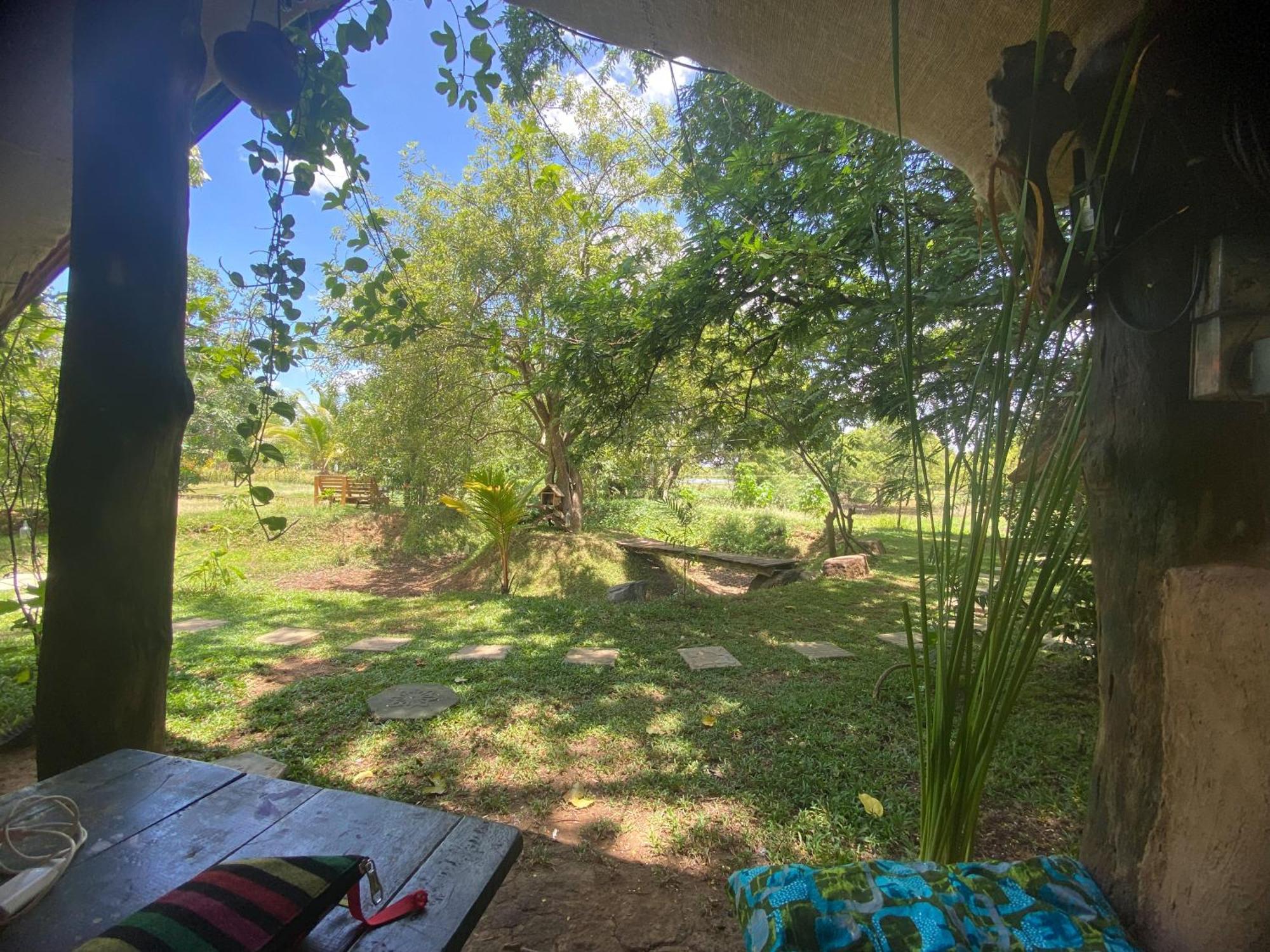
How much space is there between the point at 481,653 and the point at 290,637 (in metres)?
1.68

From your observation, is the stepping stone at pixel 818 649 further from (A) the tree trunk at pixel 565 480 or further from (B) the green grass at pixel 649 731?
(A) the tree trunk at pixel 565 480

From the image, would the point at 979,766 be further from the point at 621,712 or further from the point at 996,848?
the point at 621,712

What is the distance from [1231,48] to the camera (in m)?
0.72

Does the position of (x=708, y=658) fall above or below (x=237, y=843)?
below

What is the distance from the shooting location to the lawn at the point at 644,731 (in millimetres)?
1831

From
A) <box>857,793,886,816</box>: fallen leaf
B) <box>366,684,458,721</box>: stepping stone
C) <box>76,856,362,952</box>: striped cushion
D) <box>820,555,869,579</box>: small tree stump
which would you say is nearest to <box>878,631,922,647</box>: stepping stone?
<box>857,793,886,816</box>: fallen leaf

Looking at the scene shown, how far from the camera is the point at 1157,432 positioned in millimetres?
806

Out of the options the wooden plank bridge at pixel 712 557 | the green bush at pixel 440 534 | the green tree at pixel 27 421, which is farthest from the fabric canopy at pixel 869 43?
the green bush at pixel 440 534

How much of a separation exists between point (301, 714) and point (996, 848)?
2.96m

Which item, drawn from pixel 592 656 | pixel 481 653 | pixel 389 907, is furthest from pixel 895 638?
pixel 389 907

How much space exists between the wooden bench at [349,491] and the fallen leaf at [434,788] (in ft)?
37.9

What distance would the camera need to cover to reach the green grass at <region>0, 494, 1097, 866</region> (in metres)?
1.86

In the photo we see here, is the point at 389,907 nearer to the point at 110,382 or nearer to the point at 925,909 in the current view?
the point at 925,909

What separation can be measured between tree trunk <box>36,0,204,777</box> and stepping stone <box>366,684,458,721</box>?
175 centimetres
